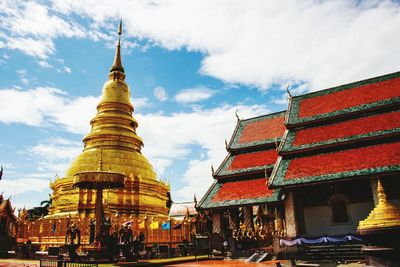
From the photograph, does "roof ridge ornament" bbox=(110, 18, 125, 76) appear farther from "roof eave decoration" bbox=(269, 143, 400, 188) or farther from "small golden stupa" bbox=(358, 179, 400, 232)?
"small golden stupa" bbox=(358, 179, 400, 232)

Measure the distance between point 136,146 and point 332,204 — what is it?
20.4 m

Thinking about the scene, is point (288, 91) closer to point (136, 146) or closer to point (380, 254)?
point (136, 146)

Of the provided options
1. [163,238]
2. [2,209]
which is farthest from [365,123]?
[2,209]

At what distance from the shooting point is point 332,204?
17625 mm

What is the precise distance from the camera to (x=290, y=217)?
56.3ft

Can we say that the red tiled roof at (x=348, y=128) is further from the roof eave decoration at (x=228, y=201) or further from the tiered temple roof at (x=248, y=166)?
the roof eave decoration at (x=228, y=201)

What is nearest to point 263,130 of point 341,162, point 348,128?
point 348,128

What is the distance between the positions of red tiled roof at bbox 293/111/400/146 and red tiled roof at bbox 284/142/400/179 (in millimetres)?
1045

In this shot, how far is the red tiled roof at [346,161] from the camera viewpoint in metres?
15.6

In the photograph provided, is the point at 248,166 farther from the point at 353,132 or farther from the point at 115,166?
the point at 115,166

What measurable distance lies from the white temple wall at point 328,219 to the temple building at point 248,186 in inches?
75.2

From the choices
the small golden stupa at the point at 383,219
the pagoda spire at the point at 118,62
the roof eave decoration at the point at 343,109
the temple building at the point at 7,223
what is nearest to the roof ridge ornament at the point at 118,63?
the pagoda spire at the point at 118,62

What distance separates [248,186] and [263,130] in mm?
5450

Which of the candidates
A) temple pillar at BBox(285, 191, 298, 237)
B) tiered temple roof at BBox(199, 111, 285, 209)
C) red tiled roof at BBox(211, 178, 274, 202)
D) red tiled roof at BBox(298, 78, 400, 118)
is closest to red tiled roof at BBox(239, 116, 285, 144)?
tiered temple roof at BBox(199, 111, 285, 209)
